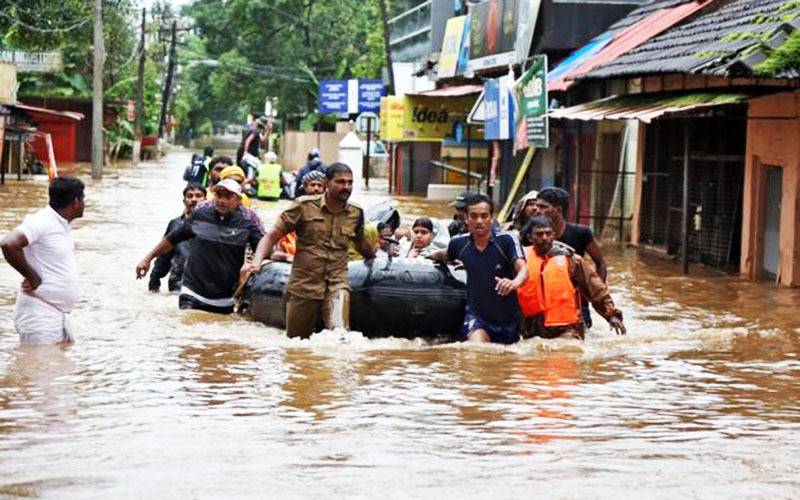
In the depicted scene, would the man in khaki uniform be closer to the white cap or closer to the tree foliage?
the white cap

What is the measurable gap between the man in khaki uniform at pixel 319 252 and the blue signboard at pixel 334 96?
157 feet

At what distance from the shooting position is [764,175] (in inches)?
739

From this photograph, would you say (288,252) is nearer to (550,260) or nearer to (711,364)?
(550,260)

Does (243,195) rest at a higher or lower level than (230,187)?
lower

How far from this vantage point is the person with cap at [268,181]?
33.3 metres

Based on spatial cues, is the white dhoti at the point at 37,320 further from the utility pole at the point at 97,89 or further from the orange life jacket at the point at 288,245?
the utility pole at the point at 97,89

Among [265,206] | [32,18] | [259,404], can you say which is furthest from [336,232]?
[32,18]

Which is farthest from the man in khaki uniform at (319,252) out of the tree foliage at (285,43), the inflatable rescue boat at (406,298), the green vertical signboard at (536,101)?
the tree foliage at (285,43)

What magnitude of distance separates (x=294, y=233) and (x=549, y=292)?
266cm

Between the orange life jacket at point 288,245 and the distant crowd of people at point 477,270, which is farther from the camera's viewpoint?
the orange life jacket at point 288,245

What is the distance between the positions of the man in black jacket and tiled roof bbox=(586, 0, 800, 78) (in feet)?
18.6

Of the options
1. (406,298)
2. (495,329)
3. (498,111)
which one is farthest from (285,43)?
(495,329)

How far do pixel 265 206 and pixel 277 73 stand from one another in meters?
44.5

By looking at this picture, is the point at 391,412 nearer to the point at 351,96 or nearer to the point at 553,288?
the point at 553,288
